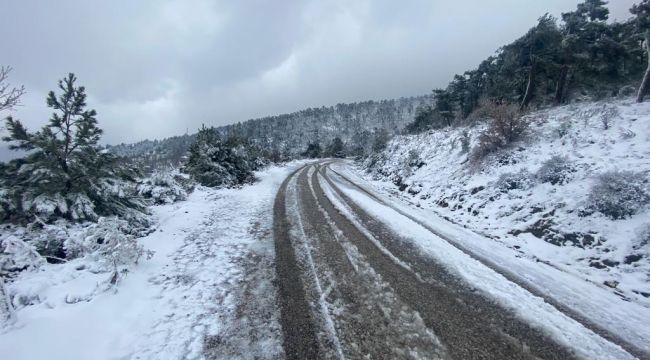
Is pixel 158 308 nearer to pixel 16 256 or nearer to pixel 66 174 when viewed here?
pixel 16 256

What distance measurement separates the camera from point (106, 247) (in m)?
6.38

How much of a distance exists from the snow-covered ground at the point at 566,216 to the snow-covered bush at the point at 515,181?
0.17 ft

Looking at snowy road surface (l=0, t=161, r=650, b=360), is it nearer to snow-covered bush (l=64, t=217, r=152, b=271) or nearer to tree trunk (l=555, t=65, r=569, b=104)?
snow-covered bush (l=64, t=217, r=152, b=271)

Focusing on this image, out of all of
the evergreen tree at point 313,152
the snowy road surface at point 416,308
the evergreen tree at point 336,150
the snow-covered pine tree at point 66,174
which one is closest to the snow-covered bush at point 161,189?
the snow-covered pine tree at point 66,174

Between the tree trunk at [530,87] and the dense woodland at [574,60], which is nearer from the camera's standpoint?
the dense woodland at [574,60]

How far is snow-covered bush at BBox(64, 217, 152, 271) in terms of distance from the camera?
6.23 meters

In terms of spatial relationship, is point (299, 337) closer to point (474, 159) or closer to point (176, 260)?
point (176, 260)

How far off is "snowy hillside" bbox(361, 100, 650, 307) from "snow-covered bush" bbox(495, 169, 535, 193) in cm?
3

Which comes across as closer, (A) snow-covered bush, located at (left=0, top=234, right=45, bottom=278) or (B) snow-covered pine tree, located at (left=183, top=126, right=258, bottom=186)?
(A) snow-covered bush, located at (left=0, top=234, right=45, bottom=278)

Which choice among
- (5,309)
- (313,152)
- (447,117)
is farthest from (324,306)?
(313,152)

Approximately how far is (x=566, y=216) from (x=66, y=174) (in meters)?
13.8

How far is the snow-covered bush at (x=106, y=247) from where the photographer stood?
6.23m

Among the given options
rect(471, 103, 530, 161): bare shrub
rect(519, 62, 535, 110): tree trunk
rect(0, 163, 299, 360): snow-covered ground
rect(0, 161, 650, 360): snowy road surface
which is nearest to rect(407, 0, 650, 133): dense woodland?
rect(519, 62, 535, 110): tree trunk

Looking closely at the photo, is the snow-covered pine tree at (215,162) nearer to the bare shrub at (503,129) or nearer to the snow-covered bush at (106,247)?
the snow-covered bush at (106,247)
